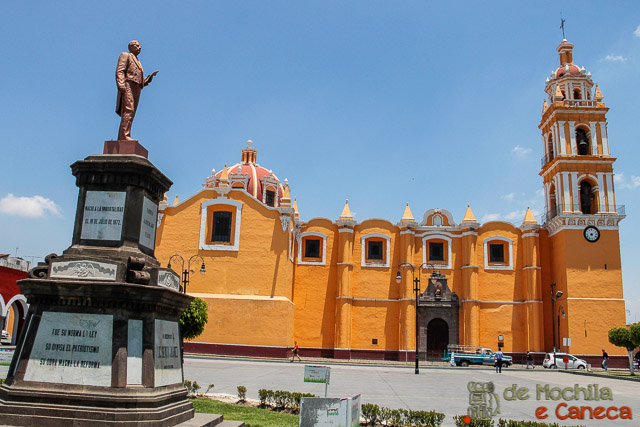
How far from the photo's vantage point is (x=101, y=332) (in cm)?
609

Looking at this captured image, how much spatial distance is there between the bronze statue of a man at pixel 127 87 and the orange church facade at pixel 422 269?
2277 centimetres

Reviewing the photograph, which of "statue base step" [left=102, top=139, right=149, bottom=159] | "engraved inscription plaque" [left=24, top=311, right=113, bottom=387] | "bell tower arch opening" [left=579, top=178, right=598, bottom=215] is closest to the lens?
"engraved inscription plaque" [left=24, top=311, right=113, bottom=387]

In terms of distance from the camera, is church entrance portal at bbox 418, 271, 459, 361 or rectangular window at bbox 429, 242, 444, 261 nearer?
church entrance portal at bbox 418, 271, 459, 361

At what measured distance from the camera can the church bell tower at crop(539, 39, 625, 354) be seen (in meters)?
30.1

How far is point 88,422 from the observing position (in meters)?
5.65

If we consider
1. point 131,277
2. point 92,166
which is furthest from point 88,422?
point 92,166

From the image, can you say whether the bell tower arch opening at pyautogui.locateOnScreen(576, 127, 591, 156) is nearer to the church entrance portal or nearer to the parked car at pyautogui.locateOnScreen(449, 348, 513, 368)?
the church entrance portal

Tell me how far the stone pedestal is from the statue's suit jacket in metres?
1.20

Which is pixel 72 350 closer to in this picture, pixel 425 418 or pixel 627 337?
pixel 425 418

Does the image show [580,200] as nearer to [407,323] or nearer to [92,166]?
[407,323]

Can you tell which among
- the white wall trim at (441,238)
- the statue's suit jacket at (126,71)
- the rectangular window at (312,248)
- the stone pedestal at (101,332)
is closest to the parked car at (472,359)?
the white wall trim at (441,238)

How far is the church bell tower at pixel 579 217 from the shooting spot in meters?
30.1

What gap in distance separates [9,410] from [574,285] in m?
30.4

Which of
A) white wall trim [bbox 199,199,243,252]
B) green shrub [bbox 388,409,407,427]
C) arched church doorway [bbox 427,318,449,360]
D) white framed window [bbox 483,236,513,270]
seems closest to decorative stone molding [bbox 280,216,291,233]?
white wall trim [bbox 199,199,243,252]
